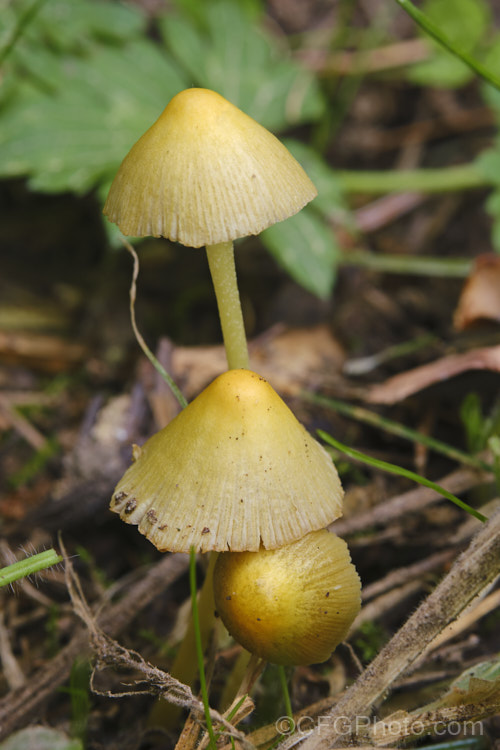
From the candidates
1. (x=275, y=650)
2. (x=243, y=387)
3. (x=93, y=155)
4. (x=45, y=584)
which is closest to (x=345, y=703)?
(x=275, y=650)

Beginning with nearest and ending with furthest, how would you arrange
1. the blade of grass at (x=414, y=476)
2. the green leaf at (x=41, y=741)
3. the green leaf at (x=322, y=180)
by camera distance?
the green leaf at (x=41, y=741), the blade of grass at (x=414, y=476), the green leaf at (x=322, y=180)

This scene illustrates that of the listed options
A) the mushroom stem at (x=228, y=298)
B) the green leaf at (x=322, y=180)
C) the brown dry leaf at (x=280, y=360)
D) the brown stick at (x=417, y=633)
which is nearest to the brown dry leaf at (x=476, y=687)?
the brown stick at (x=417, y=633)

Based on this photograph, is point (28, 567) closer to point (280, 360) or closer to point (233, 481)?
point (233, 481)

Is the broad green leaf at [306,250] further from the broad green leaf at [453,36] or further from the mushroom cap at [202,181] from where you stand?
the broad green leaf at [453,36]

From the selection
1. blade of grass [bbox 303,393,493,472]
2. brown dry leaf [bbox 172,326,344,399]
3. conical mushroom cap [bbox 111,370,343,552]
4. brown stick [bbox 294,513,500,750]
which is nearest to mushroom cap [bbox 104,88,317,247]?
conical mushroom cap [bbox 111,370,343,552]

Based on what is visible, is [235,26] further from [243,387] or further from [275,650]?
[275,650]

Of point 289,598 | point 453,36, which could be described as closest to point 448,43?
point 289,598
